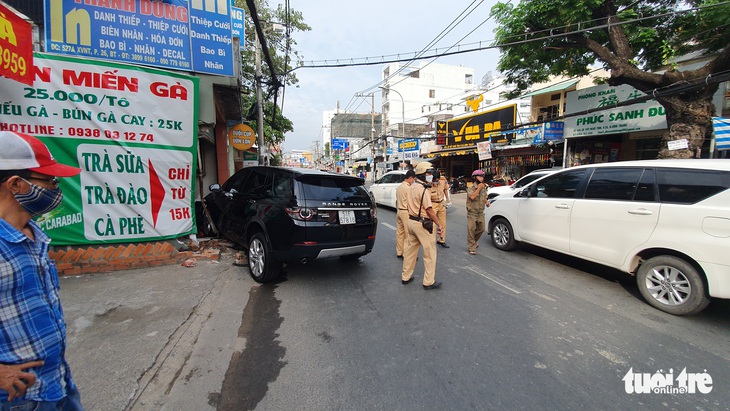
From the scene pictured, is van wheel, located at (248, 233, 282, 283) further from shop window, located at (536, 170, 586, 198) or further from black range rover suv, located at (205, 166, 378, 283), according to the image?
shop window, located at (536, 170, 586, 198)

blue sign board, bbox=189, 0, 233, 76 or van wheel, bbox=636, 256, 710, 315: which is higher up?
blue sign board, bbox=189, 0, 233, 76

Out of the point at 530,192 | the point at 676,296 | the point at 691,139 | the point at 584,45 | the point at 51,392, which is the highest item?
the point at 584,45

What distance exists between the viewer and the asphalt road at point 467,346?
2.46m

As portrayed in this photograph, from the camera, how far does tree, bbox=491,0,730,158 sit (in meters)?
8.42

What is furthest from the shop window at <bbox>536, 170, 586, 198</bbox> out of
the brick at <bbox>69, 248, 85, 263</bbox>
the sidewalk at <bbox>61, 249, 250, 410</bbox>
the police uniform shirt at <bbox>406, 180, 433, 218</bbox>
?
the brick at <bbox>69, 248, 85, 263</bbox>

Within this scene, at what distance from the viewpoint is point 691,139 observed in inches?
337

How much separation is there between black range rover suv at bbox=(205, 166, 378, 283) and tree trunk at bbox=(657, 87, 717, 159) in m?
9.16

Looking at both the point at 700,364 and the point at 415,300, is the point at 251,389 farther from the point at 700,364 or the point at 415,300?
the point at 700,364

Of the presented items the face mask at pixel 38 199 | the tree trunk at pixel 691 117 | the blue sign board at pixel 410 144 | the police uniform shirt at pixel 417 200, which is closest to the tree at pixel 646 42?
the tree trunk at pixel 691 117

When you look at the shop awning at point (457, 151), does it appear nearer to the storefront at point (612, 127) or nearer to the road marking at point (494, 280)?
the storefront at point (612, 127)

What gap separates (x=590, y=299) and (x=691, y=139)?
762cm

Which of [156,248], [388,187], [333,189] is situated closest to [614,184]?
[333,189]

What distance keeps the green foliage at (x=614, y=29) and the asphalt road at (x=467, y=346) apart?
740 cm

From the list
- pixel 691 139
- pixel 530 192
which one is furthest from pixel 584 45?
pixel 530 192
